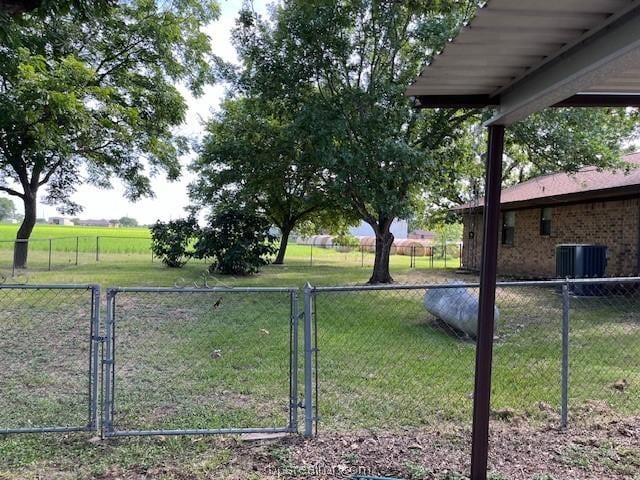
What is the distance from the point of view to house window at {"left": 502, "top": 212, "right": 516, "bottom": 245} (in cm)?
1909

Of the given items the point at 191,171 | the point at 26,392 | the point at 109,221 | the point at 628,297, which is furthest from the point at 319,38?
the point at 109,221

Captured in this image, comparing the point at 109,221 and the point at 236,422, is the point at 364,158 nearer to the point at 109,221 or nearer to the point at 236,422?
the point at 236,422

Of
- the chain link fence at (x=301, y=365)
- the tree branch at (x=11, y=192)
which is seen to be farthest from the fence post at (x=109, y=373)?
the tree branch at (x=11, y=192)

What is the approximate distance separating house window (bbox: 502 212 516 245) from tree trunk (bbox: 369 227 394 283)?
5591 mm

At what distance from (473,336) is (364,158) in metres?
6.56

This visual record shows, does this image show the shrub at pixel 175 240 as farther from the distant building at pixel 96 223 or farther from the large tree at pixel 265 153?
the distant building at pixel 96 223

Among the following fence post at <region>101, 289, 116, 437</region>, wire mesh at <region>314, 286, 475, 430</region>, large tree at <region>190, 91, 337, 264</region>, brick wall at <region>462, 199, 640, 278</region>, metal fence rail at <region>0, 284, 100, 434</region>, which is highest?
large tree at <region>190, 91, 337, 264</region>

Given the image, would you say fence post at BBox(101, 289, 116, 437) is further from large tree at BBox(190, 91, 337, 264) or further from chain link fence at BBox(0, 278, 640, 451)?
large tree at BBox(190, 91, 337, 264)

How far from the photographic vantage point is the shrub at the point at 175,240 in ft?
68.9


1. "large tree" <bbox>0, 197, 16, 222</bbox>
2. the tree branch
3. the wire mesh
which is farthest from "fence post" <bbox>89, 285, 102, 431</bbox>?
"large tree" <bbox>0, 197, 16, 222</bbox>

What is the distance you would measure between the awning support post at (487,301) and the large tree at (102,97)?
11994 mm

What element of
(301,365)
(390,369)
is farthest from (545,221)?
(301,365)

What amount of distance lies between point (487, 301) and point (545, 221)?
15.4 meters

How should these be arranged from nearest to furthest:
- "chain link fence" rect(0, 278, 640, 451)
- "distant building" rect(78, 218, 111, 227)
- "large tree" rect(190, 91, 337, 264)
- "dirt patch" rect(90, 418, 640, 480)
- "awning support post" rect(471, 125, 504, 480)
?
"awning support post" rect(471, 125, 504, 480) < "dirt patch" rect(90, 418, 640, 480) < "chain link fence" rect(0, 278, 640, 451) < "large tree" rect(190, 91, 337, 264) < "distant building" rect(78, 218, 111, 227)
